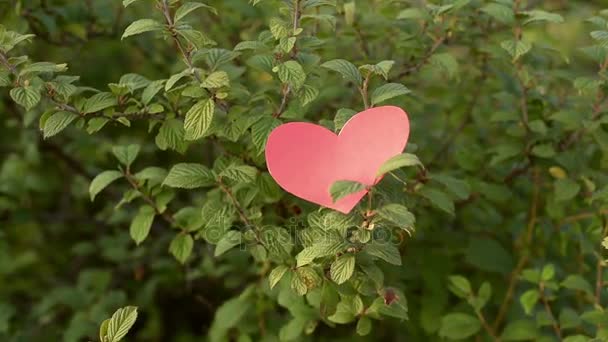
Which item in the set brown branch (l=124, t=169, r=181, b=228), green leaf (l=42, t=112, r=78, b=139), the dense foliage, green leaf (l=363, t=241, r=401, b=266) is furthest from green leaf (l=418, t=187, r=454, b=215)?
green leaf (l=42, t=112, r=78, b=139)

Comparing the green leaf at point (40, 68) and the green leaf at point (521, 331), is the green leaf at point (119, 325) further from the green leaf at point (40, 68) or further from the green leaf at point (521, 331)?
the green leaf at point (521, 331)

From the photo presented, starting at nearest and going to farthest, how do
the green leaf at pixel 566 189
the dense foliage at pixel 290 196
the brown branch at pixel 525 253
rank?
the dense foliage at pixel 290 196 < the green leaf at pixel 566 189 < the brown branch at pixel 525 253

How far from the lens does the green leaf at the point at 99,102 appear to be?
1044 mm

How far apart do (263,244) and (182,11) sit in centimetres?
36

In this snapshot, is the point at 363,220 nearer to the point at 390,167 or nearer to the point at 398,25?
the point at 390,167

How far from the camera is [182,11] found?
1002 millimetres

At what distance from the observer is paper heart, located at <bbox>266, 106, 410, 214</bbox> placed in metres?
0.91

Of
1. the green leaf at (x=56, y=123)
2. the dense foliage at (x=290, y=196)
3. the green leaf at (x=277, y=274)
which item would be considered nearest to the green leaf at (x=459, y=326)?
the dense foliage at (x=290, y=196)

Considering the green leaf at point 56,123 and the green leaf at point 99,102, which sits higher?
the green leaf at point 99,102

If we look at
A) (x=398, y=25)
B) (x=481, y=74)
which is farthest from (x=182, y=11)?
(x=481, y=74)

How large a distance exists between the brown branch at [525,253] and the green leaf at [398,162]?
0.74m

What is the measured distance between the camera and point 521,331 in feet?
4.46

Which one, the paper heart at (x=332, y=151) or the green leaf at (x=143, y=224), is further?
the green leaf at (x=143, y=224)

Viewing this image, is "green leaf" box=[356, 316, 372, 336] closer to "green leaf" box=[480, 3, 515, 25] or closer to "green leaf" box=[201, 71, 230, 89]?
"green leaf" box=[201, 71, 230, 89]
